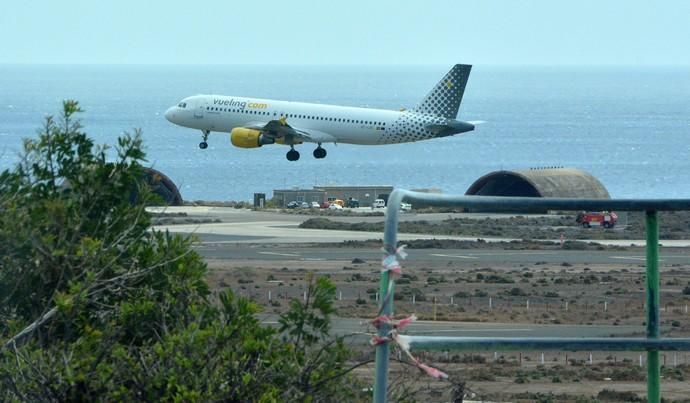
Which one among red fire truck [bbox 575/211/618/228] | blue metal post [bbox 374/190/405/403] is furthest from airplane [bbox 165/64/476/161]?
blue metal post [bbox 374/190/405/403]

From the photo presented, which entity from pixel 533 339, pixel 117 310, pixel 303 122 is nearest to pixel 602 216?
pixel 533 339

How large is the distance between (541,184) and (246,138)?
18050mm

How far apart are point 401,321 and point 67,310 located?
2.53 meters

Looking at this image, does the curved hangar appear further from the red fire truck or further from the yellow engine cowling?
the red fire truck

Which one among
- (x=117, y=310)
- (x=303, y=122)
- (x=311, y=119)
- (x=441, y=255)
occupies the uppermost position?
(x=311, y=119)

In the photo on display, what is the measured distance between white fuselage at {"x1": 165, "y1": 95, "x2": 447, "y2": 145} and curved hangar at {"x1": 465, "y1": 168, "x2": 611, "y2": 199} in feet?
17.6

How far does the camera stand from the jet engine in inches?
2936

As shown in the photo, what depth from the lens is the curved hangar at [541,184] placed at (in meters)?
79.9

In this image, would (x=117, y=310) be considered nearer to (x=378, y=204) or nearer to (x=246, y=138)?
(x=246, y=138)

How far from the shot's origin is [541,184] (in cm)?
8000

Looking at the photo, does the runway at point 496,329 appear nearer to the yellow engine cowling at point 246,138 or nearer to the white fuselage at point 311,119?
the yellow engine cowling at point 246,138

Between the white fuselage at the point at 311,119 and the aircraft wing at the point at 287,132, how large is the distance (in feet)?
0.28

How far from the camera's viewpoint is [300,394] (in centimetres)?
752

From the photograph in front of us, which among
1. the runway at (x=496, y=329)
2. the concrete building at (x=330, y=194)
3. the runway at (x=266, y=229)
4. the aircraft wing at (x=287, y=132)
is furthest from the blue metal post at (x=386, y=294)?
the concrete building at (x=330, y=194)
